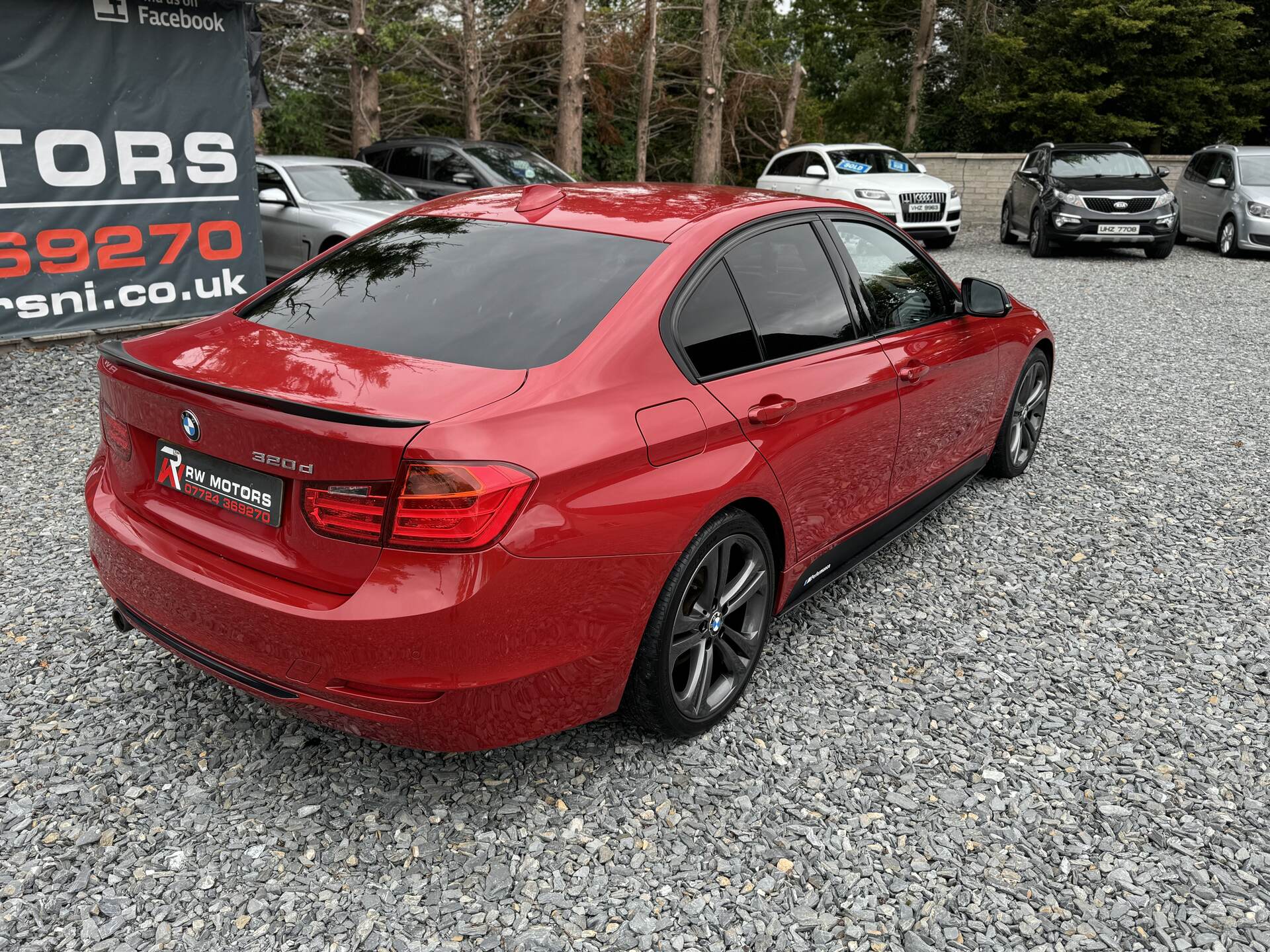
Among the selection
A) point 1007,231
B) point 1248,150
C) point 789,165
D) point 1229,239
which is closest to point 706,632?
point 789,165

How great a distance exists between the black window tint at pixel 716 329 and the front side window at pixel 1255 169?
15.9 meters

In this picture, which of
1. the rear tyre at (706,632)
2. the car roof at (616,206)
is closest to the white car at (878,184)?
the car roof at (616,206)

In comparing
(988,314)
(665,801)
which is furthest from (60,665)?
(988,314)

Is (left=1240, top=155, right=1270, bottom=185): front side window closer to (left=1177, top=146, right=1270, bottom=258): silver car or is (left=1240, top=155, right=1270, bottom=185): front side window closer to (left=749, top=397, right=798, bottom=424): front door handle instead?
(left=1177, top=146, right=1270, bottom=258): silver car

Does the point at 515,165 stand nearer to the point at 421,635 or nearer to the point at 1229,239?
the point at 1229,239

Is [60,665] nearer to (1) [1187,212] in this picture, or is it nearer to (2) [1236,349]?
(2) [1236,349]

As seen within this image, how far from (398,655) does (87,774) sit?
127cm

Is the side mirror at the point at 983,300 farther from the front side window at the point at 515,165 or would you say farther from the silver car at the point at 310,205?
the front side window at the point at 515,165

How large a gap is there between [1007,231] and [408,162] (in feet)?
34.6

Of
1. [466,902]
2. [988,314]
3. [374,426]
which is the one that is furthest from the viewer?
[988,314]

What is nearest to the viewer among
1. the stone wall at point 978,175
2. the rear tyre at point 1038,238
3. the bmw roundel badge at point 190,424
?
the bmw roundel badge at point 190,424

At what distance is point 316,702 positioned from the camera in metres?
2.50

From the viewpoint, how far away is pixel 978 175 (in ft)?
81.2

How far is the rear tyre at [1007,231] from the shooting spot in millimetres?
17984
